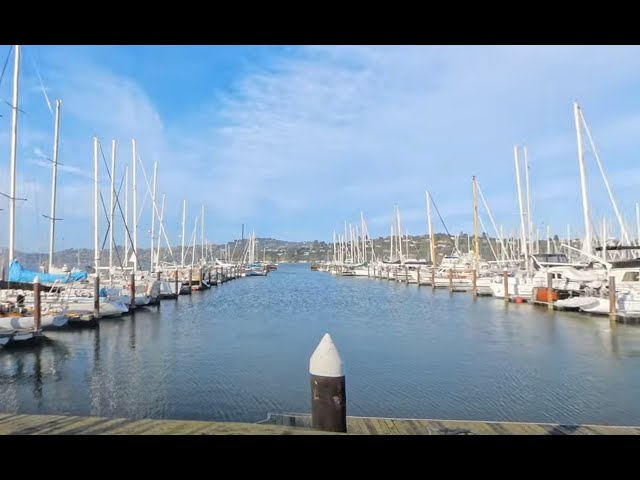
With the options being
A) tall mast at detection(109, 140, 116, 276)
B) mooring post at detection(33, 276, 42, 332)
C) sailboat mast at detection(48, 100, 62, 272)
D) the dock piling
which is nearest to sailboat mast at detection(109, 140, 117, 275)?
tall mast at detection(109, 140, 116, 276)

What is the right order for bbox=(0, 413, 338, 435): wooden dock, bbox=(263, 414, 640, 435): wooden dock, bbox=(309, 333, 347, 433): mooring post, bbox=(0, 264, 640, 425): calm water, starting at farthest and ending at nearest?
bbox=(0, 264, 640, 425): calm water → bbox=(263, 414, 640, 435): wooden dock → bbox=(0, 413, 338, 435): wooden dock → bbox=(309, 333, 347, 433): mooring post

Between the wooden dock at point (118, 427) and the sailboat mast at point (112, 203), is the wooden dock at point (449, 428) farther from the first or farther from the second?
the sailboat mast at point (112, 203)

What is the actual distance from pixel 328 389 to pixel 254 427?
1109mm

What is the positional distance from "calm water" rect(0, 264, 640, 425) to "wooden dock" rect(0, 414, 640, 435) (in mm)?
2928

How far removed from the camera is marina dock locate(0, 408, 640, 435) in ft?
22.4

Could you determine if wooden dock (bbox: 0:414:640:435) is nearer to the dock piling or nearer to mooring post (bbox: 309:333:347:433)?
mooring post (bbox: 309:333:347:433)

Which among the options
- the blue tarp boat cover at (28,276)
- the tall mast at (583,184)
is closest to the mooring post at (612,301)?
the tall mast at (583,184)

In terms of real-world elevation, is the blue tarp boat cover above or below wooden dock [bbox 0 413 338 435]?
above

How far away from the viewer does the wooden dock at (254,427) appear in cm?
681
